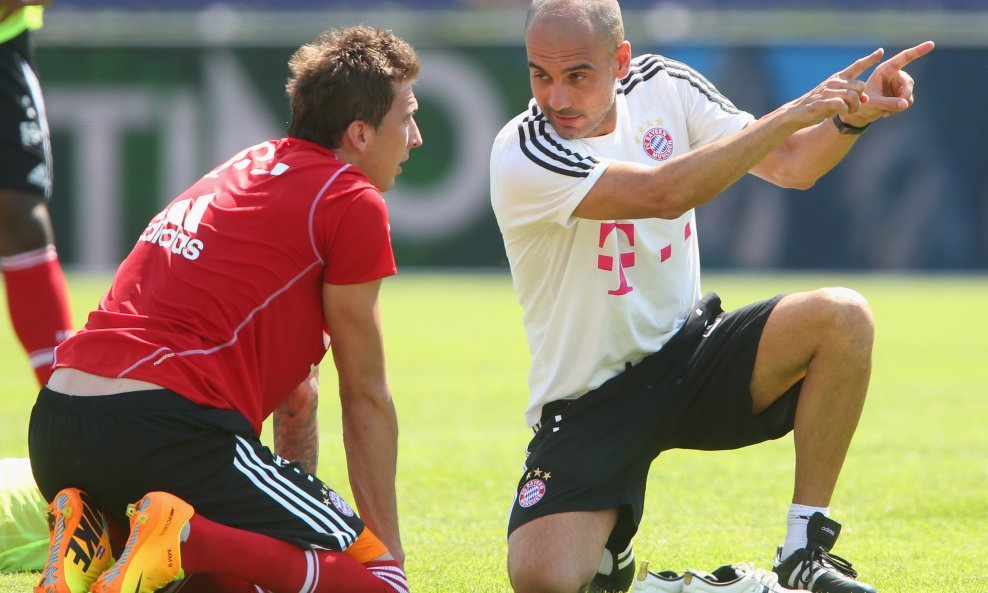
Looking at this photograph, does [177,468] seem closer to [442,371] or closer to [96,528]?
[96,528]

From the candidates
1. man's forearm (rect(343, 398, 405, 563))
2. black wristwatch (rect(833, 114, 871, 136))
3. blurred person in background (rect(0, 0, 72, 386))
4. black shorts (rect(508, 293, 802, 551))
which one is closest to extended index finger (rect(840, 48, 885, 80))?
black wristwatch (rect(833, 114, 871, 136))

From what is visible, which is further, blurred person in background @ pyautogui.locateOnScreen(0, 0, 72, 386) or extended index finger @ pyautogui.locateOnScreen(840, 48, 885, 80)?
blurred person in background @ pyautogui.locateOnScreen(0, 0, 72, 386)

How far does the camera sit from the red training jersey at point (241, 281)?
3.50m

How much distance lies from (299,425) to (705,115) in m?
1.68

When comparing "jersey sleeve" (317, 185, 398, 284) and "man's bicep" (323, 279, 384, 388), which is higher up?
"jersey sleeve" (317, 185, 398, 284)

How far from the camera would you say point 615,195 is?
161 inches

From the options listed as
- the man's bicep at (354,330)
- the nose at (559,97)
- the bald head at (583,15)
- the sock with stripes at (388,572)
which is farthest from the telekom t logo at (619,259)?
the sock with stripes at (388,572)

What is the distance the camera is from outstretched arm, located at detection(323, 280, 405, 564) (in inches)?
143

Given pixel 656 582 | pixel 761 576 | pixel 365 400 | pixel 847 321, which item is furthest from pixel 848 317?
pixel 365 400

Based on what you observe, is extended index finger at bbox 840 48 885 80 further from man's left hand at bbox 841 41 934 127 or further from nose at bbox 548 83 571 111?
nose at bbox 548 83 571 111

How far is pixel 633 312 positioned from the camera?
4406 millimetres

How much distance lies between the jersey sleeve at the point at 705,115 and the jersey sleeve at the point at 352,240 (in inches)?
55.6

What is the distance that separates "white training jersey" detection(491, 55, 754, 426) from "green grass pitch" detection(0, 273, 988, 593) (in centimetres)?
71

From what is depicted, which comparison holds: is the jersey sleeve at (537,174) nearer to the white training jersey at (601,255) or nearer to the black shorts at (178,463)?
the white training jersey at (601,255)
